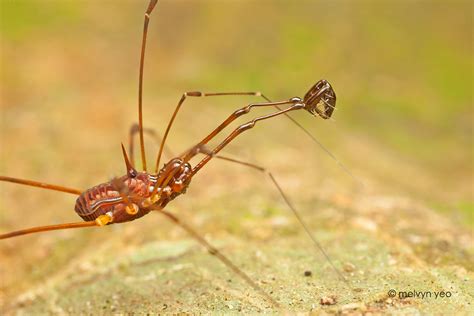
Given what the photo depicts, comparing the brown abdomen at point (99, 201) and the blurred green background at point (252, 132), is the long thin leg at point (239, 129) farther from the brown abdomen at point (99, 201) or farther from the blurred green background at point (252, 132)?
the blurred green background at point (252, 132)

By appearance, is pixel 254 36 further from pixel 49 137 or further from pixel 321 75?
pixel 49 137

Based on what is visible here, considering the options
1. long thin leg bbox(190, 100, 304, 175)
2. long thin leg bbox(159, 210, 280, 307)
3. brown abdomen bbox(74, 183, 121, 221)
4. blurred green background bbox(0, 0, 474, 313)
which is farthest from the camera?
blurred green background bbox(0, 0, 474, 313)

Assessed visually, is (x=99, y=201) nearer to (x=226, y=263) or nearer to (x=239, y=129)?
(x=226, y=263)

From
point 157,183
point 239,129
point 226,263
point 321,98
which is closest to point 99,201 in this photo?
point 157,183

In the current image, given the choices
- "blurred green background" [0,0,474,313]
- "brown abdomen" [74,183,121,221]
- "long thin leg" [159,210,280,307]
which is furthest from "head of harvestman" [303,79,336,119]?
"brown abdomen" [74,183,121,221]

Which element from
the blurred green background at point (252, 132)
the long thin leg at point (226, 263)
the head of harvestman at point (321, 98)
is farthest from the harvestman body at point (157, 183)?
the blurred green background at point (252, 132)

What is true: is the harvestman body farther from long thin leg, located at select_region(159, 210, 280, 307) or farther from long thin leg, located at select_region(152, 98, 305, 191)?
long thin leg, located at select_region(159, 210, 280, 307)

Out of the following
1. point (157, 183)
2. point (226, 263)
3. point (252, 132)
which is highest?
point (252, 132)
